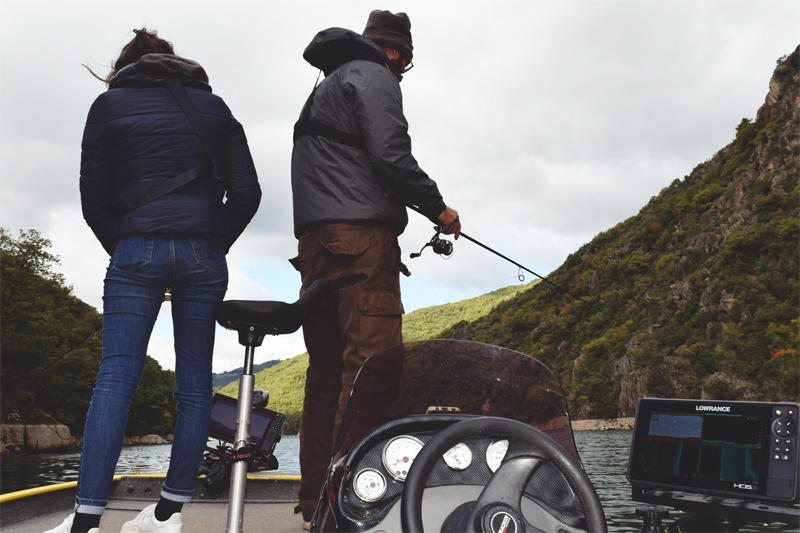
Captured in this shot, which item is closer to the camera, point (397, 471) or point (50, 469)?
point (397, 471)

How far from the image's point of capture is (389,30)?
3.09m

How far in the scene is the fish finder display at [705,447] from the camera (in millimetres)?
1810

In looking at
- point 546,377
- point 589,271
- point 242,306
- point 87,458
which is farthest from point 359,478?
point 589,271

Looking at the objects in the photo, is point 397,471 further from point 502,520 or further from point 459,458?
point 502,520

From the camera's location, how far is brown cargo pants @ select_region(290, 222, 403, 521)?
245 cm

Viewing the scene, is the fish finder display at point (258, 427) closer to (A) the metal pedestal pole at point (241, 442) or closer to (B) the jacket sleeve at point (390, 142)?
(B) the jacket sleeve at point (390, 142)

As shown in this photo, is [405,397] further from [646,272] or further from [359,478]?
[646,272]

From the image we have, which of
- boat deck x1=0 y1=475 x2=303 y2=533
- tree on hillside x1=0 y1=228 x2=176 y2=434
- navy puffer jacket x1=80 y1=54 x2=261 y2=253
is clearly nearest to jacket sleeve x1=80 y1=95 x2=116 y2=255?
navy puffer jacket x1=80 y1=54 x2=261 y2=253

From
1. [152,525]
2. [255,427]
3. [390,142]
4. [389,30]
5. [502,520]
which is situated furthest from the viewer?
[255,427]

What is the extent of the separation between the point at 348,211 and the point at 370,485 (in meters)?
1.47

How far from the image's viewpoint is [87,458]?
198 cm

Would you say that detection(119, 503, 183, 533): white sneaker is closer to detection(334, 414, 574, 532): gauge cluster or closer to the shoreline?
detection(334, 414, 574, 532): gauge cluster

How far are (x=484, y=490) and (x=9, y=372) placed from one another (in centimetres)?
5507

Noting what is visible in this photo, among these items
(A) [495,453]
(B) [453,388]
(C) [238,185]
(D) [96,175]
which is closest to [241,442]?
(B) [453,388]
